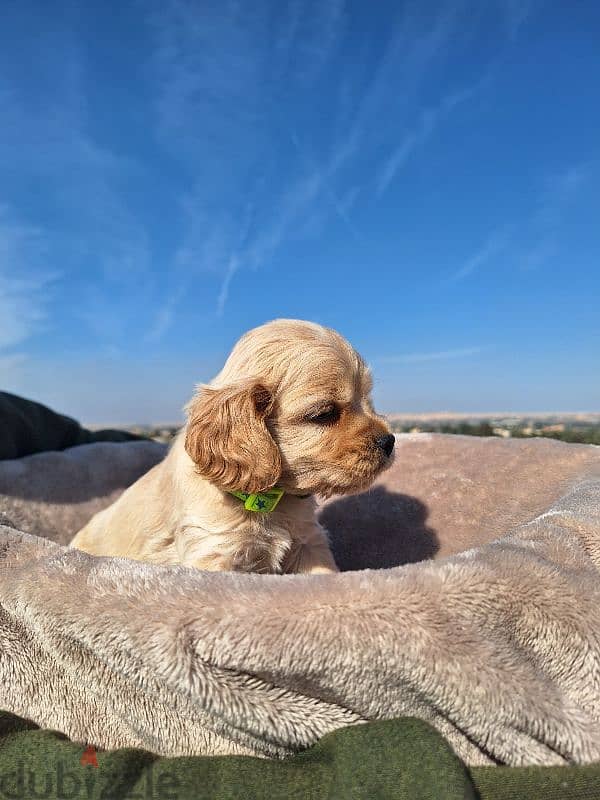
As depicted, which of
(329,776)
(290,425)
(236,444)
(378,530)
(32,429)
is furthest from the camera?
(32,429)

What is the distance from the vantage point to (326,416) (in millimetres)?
2447

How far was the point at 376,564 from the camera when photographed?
354 centimetres

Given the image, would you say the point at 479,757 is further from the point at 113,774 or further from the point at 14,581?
the point at 14,581

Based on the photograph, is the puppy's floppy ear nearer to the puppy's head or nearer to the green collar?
the puppy's head

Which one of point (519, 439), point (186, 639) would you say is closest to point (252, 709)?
point (186, 639)

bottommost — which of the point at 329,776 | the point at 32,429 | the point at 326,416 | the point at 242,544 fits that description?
the point at 329,776

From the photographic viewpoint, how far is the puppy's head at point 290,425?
2305 mm

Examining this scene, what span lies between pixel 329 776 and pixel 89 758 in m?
0.60

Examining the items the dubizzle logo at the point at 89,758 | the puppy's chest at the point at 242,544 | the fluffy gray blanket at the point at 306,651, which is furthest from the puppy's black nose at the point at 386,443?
the dubizzle logo at the point at 89,758

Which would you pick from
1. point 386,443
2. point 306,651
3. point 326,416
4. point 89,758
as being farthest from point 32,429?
point 306,651

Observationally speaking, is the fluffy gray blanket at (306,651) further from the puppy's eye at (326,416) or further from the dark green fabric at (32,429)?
the dark green fabric at (32,429)

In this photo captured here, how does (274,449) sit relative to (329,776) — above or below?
above

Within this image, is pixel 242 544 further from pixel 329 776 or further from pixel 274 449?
pixel 329 776

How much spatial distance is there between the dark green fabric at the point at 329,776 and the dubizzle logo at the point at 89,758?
0.03ft
